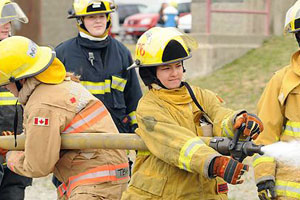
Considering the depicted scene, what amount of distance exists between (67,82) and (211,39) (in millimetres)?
8477

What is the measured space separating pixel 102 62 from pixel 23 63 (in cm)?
179

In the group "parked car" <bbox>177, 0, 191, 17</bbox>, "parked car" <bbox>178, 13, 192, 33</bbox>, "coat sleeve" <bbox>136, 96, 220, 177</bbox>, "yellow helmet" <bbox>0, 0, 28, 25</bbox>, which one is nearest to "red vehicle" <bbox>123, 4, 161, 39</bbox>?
"parked car" <bbox>177, 0, 191, 17</bbox>

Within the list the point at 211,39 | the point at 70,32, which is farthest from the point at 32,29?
the point at 211,39

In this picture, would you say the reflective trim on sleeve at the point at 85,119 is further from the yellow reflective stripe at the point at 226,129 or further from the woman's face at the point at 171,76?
the yellow reflective stripe at the point at 226,129

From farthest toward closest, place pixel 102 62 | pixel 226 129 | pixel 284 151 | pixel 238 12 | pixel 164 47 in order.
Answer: pixel 238 12 → pixel 102 62 → pixel 164 47 → pixel 226 129 → pixel 284 151

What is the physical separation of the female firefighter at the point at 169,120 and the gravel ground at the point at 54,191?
3714mm

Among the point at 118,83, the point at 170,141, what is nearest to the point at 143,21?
the point at 118,83

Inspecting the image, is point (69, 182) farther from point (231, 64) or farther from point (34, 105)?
point (231, 64)

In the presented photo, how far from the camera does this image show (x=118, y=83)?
6.30 m

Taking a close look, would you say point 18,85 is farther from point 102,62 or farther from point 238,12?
point 238,12

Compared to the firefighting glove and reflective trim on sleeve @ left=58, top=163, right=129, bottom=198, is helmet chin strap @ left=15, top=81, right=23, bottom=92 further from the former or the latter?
the firefighting glove

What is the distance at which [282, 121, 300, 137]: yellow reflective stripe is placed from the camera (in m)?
4.69

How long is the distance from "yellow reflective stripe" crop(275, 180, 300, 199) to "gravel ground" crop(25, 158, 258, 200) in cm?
341

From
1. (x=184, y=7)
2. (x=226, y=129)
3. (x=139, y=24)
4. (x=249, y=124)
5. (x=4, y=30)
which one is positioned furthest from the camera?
(x=139, y=24)
